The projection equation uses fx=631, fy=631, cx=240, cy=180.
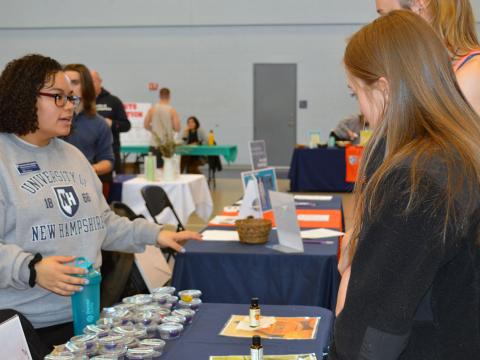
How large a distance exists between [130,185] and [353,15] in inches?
333

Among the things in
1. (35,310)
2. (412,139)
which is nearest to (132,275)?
(35,310)

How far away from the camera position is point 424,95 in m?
0.97

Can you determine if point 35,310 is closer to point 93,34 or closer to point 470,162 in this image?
point 470,162

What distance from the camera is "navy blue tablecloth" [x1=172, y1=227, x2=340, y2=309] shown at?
278cm

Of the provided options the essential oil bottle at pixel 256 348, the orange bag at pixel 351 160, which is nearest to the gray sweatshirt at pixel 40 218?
the essential oil bottle at pixel 256 348

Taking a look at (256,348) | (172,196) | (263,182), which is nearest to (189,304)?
(256,348)

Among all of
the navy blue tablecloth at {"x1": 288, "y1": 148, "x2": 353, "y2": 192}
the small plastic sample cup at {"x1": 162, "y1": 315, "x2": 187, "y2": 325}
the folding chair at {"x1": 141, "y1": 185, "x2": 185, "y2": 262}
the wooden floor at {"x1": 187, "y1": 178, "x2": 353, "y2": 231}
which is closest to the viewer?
the small plastic sample cup at {"x1": 162, "y1": 315, "x2": 187, "y2": 325}

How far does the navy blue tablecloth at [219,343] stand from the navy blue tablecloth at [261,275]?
94 centimetres

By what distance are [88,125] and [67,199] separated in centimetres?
216

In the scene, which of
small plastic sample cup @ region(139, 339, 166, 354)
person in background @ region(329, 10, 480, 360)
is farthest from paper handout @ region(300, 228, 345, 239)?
person in background @ region(329, 10, 480, 360)

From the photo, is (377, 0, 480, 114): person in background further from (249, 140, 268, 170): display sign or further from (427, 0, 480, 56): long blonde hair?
(249, 140, 268, 170): display sign

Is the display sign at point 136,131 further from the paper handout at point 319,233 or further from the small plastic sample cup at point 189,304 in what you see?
the small plastic sample cup at point 189,304

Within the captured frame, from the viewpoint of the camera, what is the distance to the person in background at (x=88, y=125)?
160 inches

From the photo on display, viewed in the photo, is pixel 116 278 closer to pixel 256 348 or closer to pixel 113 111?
pixel 256 348
